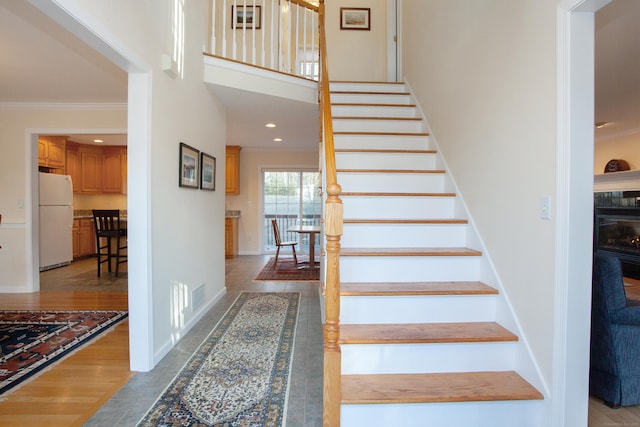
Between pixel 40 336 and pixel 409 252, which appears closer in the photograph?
pixel 409 252

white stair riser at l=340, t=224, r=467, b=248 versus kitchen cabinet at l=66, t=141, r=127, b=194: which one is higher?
kitchen cabinet at l=66, t=141, r=127, b=194

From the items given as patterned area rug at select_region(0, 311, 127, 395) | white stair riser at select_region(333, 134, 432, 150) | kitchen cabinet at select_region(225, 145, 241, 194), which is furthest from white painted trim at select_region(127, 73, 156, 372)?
kitchen cabinet at select_region(225, 145, 241, 194)

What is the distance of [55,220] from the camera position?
5.55 metres

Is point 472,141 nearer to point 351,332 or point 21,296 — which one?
point 351,332

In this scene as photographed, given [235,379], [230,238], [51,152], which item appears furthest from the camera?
[230,238]

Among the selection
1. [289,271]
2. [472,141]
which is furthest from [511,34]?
[289,271]

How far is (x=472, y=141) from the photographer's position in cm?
238

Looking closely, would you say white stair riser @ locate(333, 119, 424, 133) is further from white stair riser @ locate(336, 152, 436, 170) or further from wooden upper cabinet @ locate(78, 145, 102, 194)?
wooden upper cabinet @ locate(78, 145, 102, 194)

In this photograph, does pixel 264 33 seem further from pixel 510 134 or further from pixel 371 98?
pixel 510 134

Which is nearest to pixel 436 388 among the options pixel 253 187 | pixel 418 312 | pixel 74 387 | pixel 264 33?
pixel 418 312

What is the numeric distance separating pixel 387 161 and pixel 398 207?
2.01 ft

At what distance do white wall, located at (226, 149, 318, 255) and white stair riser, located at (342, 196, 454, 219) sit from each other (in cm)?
470

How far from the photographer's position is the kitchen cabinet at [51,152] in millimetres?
5574

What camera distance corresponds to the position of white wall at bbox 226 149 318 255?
7.21 m
